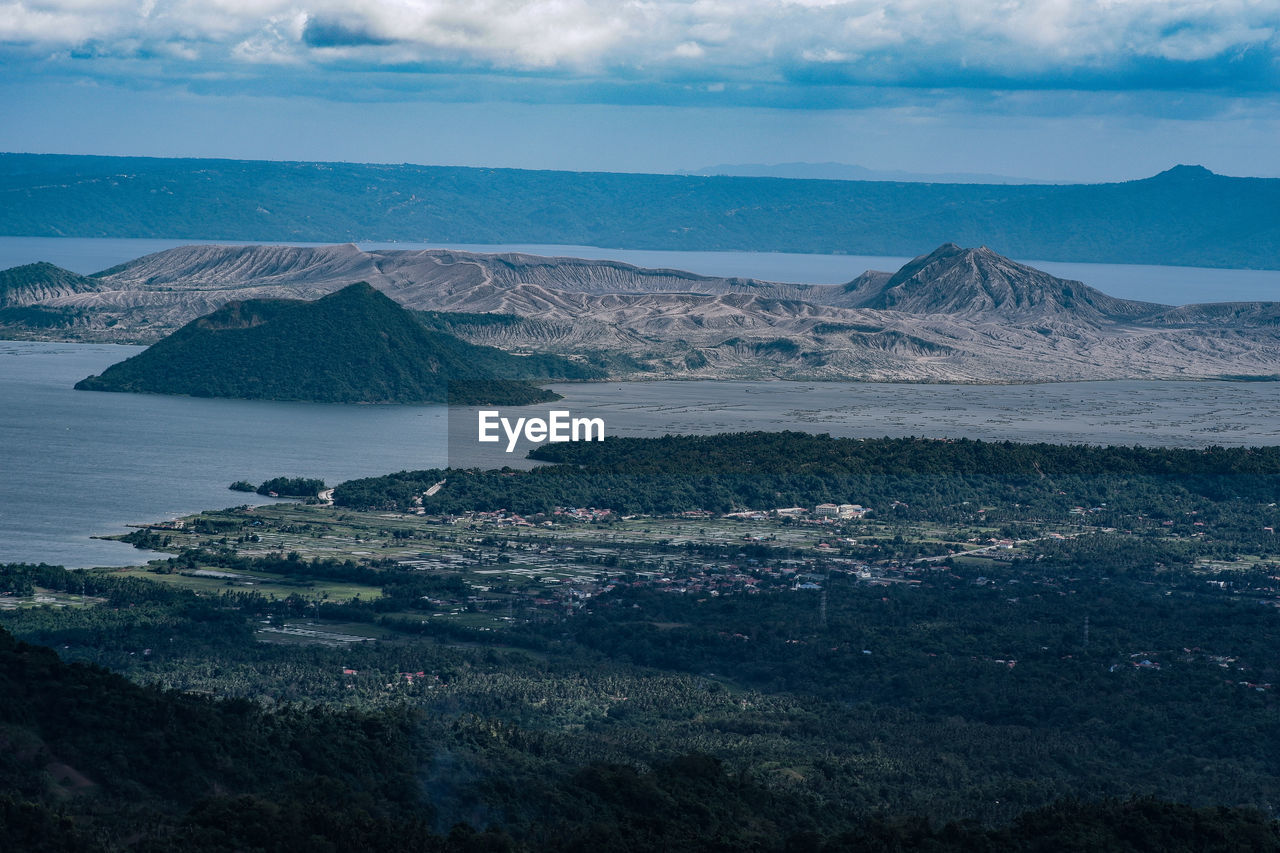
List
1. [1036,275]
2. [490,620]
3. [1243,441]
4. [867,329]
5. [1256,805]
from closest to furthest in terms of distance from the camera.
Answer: [1256,805]
[490,620]
[1243,441]
[867,329]
[1036,275]

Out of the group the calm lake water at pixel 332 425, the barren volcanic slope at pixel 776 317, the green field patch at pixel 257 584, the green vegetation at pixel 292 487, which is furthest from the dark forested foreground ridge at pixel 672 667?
the barren volcanic slope at pixel 776 317

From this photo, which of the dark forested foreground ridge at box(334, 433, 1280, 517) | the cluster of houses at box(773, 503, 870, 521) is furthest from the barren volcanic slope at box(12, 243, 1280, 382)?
the cluster of houses at box(773, 503, 870, 521)

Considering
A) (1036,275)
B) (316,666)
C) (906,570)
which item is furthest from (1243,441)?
(1036,275)

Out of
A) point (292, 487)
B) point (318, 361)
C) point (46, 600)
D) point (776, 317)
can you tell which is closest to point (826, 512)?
point (292, 487)

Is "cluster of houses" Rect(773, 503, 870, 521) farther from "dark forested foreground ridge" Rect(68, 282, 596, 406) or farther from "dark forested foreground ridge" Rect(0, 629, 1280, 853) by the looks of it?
"dark forested foreground ridge" Rect(0, 629, 1280, 853)

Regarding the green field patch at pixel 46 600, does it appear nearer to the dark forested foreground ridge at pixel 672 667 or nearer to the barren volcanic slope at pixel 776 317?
the dark forested foreground ridge at pixel 672 667

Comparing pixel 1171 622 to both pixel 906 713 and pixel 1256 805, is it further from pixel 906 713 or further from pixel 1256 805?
pixel 1256 805
